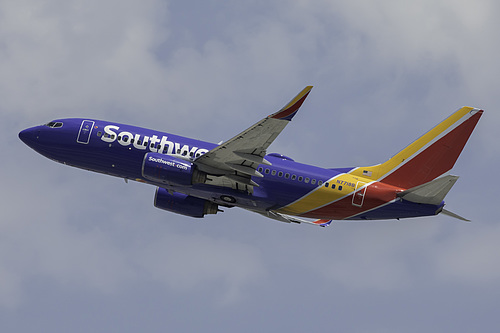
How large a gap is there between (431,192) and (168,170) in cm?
1788

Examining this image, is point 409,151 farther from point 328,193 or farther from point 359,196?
point 328,193

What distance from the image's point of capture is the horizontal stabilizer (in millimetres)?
59375

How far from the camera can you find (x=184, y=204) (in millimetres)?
67625

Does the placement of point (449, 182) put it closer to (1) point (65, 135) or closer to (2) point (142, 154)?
(2) point (142, 154)

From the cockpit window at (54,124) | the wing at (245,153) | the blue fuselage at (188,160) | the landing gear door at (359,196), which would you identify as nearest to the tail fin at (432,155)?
the landing gear door at (359,196)

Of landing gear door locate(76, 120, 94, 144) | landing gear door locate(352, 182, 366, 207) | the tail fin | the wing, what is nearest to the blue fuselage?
A: landing gear door locate(76, 120, 94, 144)

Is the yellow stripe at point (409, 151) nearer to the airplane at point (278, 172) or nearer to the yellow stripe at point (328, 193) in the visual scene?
the airplane at point (278, 172)

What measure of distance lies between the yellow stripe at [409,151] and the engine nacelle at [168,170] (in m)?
11.8

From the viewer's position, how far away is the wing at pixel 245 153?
56.1 metres

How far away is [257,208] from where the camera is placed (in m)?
64.5

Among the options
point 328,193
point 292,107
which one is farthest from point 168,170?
point 328,193

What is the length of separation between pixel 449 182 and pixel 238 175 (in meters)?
14.3

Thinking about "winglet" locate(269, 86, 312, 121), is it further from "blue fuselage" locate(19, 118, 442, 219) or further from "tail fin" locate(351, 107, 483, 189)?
"tail fin" locate(351, 107, 483, 189)

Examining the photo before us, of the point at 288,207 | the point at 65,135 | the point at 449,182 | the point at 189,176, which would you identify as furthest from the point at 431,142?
the point at 65,135
